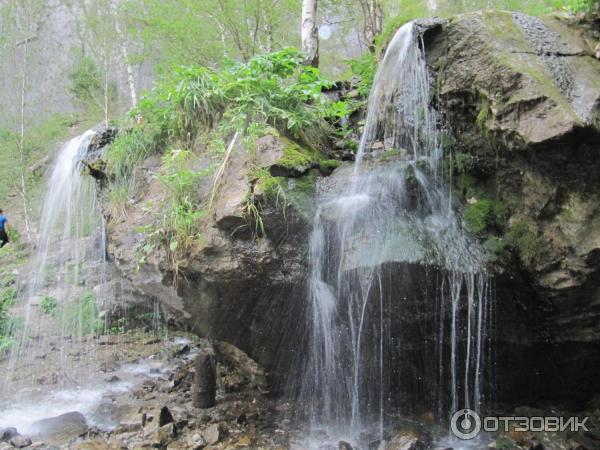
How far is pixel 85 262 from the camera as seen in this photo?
9883mm

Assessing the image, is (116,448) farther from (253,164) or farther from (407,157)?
(407,157)

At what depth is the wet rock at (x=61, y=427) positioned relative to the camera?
4875 millimetres

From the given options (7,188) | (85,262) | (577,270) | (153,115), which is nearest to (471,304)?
(577,270)

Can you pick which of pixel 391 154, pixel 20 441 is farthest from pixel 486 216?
pixel 20 441

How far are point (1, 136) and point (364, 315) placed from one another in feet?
42.2

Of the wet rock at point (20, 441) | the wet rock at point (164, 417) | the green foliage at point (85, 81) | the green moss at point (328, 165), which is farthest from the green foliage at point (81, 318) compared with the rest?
the green foliage at point (85, 81)

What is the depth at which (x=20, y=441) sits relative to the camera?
4730mm

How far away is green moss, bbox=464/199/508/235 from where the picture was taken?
14.4 ft

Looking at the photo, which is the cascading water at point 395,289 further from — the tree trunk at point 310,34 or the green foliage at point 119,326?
the green foliage at point 119,326

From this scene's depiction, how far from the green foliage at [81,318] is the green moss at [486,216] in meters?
7.27

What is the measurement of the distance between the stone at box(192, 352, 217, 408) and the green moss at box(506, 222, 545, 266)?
12.4 ft

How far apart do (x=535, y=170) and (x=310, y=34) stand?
16.9ft

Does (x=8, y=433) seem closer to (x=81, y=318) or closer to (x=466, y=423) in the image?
(x=81, y=318)

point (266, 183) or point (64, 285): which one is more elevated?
point (266, 183)
